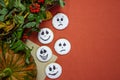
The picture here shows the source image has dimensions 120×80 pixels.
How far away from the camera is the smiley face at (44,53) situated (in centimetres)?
207

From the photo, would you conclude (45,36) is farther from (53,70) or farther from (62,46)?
(53,70)

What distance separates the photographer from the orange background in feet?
6.73

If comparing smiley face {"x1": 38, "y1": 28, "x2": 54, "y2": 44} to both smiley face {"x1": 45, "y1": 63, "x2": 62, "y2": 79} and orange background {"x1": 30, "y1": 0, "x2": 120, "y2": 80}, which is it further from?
smiley face {"x1": 45, "y1": 63, "x2": 62, "y2": 79}

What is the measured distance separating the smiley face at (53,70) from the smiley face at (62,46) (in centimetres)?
11

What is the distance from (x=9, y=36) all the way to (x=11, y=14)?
16cm

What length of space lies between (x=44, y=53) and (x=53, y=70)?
147mm

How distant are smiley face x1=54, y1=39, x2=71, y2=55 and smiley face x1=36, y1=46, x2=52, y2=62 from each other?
6cm

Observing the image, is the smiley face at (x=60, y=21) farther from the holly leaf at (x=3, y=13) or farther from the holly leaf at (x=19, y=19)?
the holly leaf at (x=3, y=13)

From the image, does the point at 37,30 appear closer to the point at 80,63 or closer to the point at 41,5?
the point at 41,5

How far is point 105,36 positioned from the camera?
2.08 metres

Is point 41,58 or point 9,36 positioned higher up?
point 9,36

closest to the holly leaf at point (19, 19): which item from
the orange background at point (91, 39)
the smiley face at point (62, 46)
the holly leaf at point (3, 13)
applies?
the holly leaf at point (3, 13)

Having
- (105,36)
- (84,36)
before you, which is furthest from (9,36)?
(105,36)

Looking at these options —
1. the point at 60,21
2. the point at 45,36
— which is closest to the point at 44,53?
the point at 45,36
